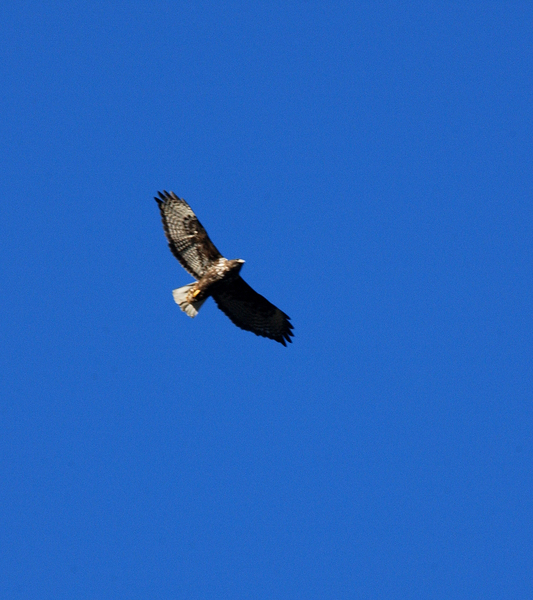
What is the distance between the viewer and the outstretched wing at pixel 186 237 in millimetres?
14258

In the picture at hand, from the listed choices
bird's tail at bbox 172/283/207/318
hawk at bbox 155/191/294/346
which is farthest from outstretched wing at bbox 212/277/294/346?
bird's tail at bbox 172/283/207/318

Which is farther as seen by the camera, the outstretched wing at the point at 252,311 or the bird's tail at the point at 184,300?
the outstretched wing at the point at 252,311

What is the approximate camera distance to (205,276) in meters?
14.1

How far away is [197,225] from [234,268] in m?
1.22

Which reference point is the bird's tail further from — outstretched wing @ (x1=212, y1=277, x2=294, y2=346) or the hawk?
outstretched wing @ (x1=212, y1=277, x2=294, y2=346)

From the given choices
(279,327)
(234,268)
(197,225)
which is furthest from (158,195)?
(279,327)

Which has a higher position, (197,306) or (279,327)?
(279,327)

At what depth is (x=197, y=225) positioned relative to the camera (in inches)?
563

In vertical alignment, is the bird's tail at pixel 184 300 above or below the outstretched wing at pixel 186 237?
below

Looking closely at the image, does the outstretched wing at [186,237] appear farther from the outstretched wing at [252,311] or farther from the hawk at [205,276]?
the outstretched wing at [252,311]

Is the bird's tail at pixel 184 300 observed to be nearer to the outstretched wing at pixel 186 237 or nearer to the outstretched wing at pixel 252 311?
the outstretched wing at pixel 186 237

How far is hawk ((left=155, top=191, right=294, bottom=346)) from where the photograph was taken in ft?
46.1

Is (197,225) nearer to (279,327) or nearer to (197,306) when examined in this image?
(197,306)

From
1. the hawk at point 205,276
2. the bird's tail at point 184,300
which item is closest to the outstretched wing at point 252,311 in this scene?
the hawk at point 205,276
